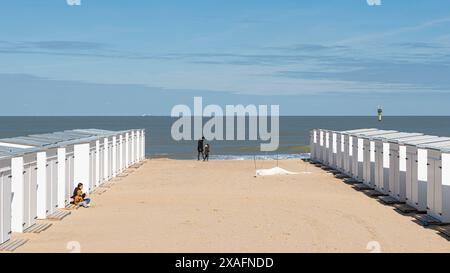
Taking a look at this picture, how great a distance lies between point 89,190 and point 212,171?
41.3 feet

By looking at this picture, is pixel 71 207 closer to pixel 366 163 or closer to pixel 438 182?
pixel 438 182

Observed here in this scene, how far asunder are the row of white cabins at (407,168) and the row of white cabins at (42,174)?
34.6ft

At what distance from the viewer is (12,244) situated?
49.9ft

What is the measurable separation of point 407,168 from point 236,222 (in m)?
6.23

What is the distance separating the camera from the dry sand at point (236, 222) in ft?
50.3

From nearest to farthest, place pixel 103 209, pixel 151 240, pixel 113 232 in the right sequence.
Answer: pixel 151 240
pixel 113 232
pixel 103 209

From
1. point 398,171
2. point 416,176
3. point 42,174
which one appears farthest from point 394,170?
point 42,174

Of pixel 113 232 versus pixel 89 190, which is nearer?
pixel 113 232

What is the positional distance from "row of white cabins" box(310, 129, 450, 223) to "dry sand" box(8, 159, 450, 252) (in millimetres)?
856

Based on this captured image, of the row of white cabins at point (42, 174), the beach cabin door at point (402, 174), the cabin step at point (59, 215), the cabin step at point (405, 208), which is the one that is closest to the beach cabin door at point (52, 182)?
the row of white cabins at point (42, 174)

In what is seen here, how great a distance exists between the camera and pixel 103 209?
2161 centimetres

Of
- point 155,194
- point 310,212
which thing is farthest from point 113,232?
point 155,194

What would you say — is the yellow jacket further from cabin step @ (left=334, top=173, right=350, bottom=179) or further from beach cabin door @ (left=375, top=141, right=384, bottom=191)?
cabin step @ (left=334, top=173, right=350, bottom=179)

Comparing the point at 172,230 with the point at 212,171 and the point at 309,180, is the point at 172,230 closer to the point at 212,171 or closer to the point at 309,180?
the point at 309,180
